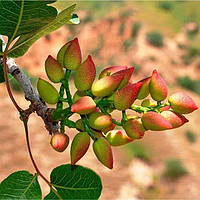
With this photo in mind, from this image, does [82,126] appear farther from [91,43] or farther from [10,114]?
[91,43]

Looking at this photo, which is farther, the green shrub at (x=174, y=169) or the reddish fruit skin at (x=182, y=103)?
the green shrub at (x=174, y=169)

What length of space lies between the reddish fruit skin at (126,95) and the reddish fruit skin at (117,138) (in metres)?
0.08

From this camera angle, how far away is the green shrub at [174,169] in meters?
7.19

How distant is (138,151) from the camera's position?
7461mm

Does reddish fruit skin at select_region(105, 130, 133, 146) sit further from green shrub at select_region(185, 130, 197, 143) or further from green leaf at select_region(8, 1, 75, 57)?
green shrub at select_region(185, 130, 197, 143)

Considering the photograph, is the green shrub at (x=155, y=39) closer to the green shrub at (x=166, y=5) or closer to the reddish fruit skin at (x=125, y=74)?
the green shrub at (x=166, y=5)

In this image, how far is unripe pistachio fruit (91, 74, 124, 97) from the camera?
682 mm

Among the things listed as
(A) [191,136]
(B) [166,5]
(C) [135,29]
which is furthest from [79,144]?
(B) [166,5]

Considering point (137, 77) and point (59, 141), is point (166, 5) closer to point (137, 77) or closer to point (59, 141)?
point (137, 77)

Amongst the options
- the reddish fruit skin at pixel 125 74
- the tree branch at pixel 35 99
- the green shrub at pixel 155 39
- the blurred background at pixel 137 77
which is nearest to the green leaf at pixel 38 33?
the tree branch at pixel 35 99

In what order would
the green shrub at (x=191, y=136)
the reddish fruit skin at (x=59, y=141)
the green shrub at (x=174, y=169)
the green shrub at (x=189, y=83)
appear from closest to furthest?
1. the reddish fruit skin at (x=59, y=141)
2. the green shrub at (x=174, y=169)
3. the green shrub at (x=191, y=136)
4. the green shrub at (x=189, y=83)

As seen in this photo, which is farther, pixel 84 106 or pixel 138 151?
pixel 138 151

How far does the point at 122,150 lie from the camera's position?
721 centimetres

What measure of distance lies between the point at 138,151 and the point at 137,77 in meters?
3.63
